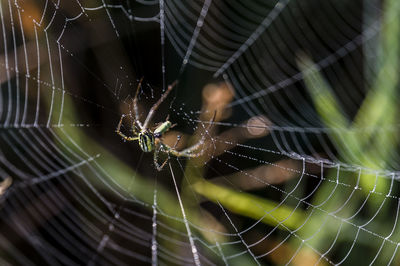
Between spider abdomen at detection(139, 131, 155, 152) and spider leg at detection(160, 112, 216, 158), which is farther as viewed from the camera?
spider leg at detection(160, 112, 216, 158)

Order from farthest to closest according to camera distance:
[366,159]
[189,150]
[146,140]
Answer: [189,150] < [366,159] < [146,140]

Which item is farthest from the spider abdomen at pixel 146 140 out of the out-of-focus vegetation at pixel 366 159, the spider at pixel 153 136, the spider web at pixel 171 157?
the out-of-focus vegetation at pixel 366 159

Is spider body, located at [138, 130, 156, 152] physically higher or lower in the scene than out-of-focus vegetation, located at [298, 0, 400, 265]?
lower

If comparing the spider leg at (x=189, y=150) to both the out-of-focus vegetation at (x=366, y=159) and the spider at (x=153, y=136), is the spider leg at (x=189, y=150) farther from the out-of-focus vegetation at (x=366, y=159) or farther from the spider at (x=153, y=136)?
the out-of-focus vegetation at (x=366, y=159)

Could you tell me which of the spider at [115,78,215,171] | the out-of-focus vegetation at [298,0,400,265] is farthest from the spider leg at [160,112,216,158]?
the out-of-focus vegetation at [298,0,400,265]

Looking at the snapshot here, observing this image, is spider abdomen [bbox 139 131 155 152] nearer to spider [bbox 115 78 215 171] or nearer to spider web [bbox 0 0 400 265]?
spider [bbox 115 78 215 171]

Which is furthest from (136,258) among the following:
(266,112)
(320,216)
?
(266,112)

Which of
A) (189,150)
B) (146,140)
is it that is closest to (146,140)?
(146,140)

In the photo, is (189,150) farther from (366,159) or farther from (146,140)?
(366,159)
